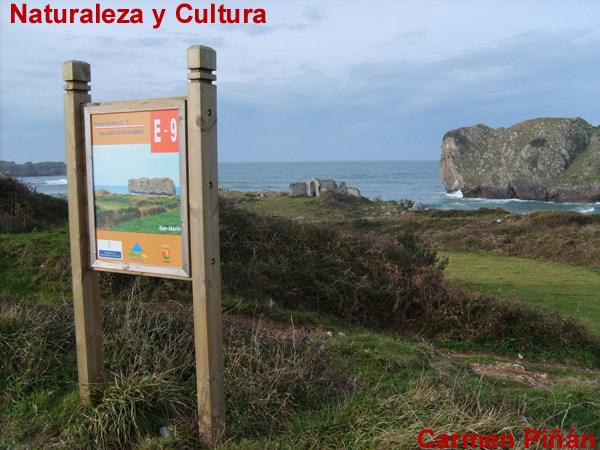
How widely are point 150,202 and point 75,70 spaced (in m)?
1.31

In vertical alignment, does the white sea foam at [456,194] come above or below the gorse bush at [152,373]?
below

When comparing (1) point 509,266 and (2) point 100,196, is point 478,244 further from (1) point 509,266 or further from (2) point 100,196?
(2) point 100,196

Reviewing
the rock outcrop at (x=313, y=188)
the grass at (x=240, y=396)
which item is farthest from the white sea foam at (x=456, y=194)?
the grass at (x=240, y=396)

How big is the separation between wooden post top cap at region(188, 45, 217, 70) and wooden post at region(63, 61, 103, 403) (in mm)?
1268

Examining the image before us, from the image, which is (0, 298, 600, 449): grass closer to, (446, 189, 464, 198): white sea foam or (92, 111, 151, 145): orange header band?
(92, 111, 151, 145): orange header band

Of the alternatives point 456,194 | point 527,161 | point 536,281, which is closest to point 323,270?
point 536,281

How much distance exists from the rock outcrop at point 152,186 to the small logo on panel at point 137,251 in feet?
1.37

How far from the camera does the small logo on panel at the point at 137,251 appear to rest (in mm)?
4391

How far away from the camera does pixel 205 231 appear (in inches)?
159

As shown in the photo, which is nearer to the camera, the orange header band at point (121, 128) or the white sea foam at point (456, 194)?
the orange header band at point (121, 128)

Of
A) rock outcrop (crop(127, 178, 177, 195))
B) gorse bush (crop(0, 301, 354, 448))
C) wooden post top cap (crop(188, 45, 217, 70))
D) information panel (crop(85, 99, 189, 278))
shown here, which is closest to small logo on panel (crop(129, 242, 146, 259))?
information panel (crop(85, 99, 189, 278))

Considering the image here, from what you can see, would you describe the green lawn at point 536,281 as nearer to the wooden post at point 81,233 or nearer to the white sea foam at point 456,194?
the wooden post at point 81,233

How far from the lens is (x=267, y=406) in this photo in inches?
186

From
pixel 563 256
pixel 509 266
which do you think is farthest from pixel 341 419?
pixel 563 256
